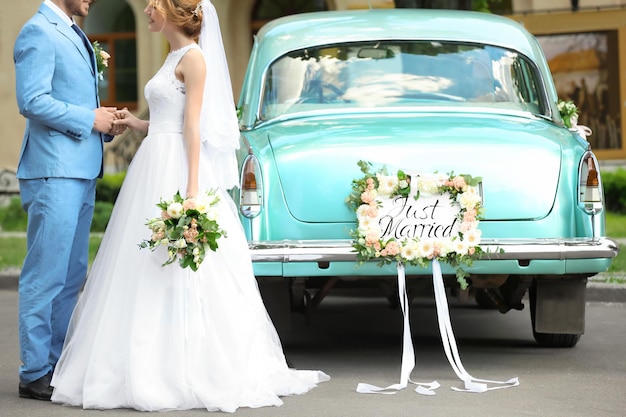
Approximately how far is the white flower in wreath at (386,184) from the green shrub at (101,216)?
10.9 metres

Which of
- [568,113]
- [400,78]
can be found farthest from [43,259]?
[568,113]

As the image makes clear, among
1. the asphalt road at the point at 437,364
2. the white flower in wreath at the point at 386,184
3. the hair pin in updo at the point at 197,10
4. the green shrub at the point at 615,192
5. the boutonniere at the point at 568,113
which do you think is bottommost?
the asphalt road at the point at 437,364

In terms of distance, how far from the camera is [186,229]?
18.9 ft

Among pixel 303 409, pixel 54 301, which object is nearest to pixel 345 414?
pixel 303 409

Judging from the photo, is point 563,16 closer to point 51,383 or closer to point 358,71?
point 358,71

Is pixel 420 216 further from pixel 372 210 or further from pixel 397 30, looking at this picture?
pixel 397 30

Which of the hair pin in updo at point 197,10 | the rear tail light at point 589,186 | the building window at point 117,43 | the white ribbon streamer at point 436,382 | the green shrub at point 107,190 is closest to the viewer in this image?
the hair pin in updo at point 197,10

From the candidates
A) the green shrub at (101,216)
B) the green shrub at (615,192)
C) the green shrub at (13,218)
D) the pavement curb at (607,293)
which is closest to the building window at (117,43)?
the green shrub at (13,218)

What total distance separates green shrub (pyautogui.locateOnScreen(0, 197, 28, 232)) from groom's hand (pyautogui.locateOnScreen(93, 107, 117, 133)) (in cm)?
1256

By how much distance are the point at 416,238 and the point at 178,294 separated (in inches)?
52.2

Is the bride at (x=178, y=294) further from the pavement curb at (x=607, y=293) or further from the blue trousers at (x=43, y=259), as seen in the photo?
the pavement curb at (x=607, y=293)

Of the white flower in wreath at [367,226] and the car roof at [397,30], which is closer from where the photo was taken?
the white flower in wreath at [367,226]

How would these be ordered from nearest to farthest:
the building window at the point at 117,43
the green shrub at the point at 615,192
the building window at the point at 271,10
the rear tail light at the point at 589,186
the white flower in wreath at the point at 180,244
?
the white flower in wreath at the point at 180,244 → the rear tail light at the point at 589,186 → the green shrub at the point at 615,192 → the building window at the point at 271,10 → the building window at the point at 117,43

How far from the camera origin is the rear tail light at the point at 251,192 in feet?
21.7
